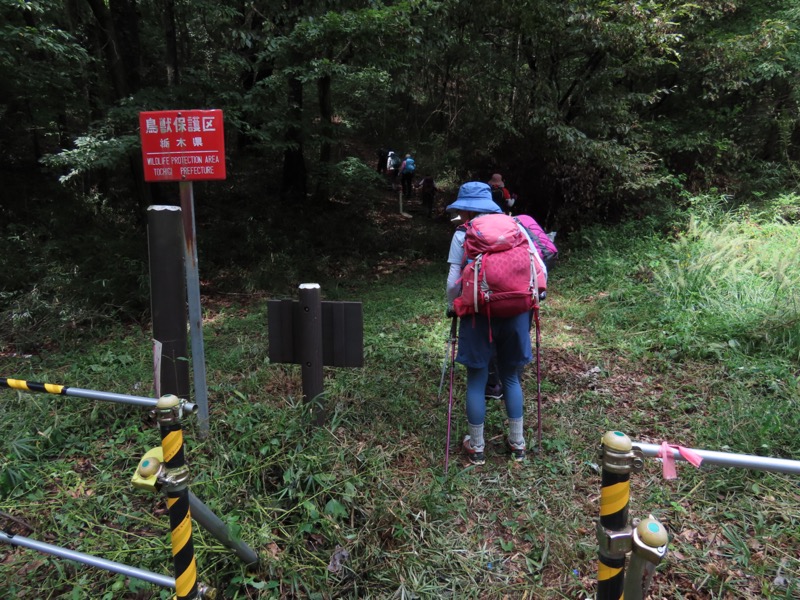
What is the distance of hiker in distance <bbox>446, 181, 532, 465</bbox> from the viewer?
324cm

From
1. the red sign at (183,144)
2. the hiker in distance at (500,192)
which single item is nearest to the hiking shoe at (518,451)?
the red sign at (183,144)

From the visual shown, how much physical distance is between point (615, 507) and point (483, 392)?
6.50ft

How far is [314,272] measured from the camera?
33.5ft

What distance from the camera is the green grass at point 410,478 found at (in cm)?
241

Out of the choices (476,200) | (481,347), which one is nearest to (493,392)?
(481,347)

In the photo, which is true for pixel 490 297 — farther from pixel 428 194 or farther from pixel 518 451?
pixel 428 194

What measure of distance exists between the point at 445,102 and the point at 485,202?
362 inches

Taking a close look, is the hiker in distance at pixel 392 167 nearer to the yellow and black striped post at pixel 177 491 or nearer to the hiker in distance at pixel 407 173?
the hiker in distance at pixel 407 173

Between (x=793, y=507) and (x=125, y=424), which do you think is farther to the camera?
(x=125, y=424)

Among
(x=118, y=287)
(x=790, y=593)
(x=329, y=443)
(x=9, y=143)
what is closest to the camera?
(x=790, y=593)

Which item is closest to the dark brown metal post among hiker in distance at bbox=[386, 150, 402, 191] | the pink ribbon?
the pink ribbon

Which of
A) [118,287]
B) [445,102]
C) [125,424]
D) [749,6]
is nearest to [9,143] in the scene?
[118,287]

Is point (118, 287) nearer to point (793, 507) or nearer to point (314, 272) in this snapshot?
point (314, 272)

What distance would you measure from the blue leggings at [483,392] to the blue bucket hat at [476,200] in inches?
44.3
